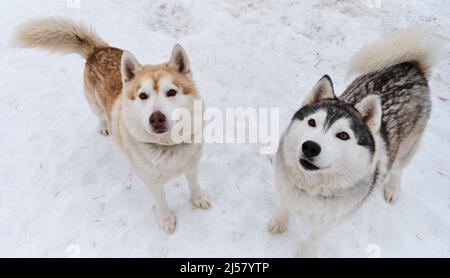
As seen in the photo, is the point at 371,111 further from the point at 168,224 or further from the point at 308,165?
the point at 168,224

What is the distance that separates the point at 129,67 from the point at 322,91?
5.94 feet

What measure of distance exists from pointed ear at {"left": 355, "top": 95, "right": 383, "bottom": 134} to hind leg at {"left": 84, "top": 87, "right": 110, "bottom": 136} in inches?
122

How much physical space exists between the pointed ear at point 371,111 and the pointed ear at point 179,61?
1615 millimetres

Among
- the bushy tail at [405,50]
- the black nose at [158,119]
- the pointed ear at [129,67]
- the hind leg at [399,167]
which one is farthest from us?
the hind leg at [399,167]

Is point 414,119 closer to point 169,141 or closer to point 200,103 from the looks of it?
point 200,103

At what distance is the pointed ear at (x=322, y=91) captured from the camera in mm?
2555

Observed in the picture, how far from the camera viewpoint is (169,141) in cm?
285

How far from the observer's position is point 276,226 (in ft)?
11.1

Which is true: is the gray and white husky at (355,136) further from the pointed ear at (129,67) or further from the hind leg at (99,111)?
the hind leg at (99,111)

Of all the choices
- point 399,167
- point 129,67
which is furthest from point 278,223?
point 129,67

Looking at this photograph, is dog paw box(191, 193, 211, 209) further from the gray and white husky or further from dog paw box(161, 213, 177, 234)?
the gray and white husky

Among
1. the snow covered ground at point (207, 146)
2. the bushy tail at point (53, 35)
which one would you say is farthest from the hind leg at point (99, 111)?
the bushy tail at point (53, 35)

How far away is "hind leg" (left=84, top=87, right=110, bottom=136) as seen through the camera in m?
3.96
